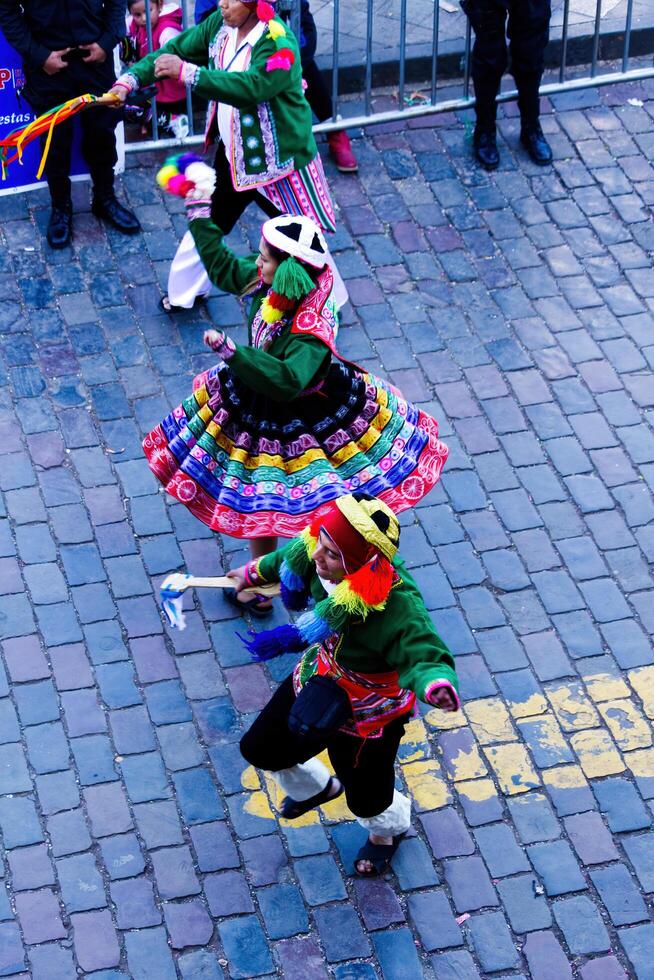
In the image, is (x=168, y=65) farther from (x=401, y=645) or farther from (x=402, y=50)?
(x=401, y=645)

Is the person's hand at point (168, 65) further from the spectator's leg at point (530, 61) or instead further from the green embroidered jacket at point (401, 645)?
the green embroidered jacket at point (401, 645)

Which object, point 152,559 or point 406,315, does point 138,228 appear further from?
point 152,559

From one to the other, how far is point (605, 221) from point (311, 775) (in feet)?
14.4

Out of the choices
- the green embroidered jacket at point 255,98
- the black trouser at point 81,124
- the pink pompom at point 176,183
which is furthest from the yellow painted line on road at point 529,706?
the black trouser at point 81,124

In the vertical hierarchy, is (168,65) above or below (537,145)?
above

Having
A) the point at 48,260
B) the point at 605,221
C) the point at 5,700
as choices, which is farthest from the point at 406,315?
the point at 5,700

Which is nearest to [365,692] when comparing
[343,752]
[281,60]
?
[343,752]

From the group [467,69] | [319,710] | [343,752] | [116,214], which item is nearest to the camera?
[319,710]

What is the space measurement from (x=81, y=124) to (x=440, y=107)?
7.95 ft

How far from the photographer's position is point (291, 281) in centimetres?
536

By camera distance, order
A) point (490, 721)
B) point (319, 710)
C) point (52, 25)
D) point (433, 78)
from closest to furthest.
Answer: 1. point (319, 710)
2. point (490, 721)
3. point (52, 25)
4. point (433, 78)

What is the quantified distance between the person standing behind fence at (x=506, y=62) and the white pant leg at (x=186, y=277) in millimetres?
2158

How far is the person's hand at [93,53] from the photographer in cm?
737

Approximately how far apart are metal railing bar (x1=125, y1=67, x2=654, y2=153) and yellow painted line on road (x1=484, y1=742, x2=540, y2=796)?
446 cm
